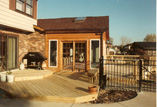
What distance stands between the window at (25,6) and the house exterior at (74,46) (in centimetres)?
152

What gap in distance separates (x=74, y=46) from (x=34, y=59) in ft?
8.94

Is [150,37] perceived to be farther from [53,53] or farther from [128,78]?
[53,53]

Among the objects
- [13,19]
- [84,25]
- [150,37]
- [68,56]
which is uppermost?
[150,37]

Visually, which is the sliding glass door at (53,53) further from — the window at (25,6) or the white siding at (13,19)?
the window at (25,6)

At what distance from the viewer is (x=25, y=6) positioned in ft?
28.4

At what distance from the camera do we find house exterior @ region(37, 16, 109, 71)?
9.50 metres

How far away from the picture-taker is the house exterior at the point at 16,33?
7311mm

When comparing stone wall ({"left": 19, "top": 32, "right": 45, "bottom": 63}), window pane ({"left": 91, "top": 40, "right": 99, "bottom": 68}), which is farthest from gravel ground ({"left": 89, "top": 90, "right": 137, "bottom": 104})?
stone wall ({"left": 19, "top": 32, "right": 45, "bottom": 63})

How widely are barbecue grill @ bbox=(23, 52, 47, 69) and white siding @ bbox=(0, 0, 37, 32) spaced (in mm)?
1593

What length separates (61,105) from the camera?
4.29 m

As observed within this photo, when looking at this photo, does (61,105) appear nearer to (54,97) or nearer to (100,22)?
(54,97)

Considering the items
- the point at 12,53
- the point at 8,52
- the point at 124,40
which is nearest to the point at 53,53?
the point at 12,53

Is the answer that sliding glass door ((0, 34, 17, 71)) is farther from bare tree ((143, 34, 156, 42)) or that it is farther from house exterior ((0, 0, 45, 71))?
bare tree ((143, 34, 156, 42))

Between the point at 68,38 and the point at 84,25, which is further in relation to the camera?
the point at 84,25
